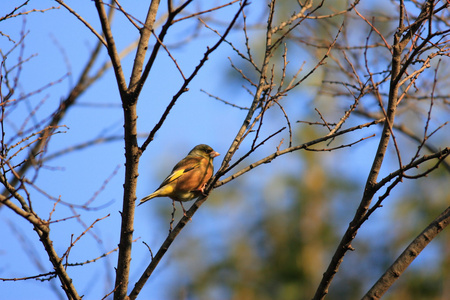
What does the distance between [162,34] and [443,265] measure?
11773 millimetres

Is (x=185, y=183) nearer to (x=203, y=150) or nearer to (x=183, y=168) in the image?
(x=183, y=168)

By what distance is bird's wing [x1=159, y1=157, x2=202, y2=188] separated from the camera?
239 inches

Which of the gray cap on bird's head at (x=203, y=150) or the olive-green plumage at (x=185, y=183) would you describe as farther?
the gray cap on bird's head at (x=203, y=150)

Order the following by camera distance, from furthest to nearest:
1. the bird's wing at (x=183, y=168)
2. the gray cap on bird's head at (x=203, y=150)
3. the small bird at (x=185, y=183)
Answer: the gray cap on bird's head at (x=203, y=150) → the bird's wing at (x=183, y=168) → the small bird at (x=185, y=183)

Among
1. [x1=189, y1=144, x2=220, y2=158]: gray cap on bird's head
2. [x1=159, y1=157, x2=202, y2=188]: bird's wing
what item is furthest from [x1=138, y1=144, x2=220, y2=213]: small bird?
[x1=189, y1=144, x2=220, y2=158]: gray cap on bird's head

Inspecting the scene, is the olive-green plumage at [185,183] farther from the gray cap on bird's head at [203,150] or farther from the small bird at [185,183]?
the gray cap on bird's head at [203,150]

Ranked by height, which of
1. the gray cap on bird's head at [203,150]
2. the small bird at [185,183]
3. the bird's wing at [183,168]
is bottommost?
the small bird at [185,183]

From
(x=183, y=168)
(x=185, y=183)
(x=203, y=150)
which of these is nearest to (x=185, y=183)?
(x=185, y=183)

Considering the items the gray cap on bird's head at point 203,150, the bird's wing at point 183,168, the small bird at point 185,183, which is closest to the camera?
the small bird at point 185,183

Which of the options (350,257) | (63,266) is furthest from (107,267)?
(350,257)

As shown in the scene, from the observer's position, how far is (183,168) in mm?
6266

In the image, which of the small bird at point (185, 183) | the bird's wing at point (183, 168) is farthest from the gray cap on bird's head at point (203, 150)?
the small bird at point (185, 183)

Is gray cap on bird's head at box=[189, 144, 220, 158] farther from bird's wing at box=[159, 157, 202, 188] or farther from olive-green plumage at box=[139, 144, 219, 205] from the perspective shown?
olive-green plumage at box=[139, 144, 219, 205]

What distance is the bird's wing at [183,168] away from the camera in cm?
607
